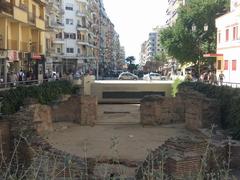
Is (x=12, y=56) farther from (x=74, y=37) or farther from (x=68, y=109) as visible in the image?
(x=74, y=37)

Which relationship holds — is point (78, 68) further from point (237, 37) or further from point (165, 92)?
point (237, 37)

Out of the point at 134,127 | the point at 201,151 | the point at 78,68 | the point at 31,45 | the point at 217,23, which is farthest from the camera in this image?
the point at 78,68

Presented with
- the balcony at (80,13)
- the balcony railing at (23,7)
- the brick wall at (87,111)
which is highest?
the balcony at (80,13)

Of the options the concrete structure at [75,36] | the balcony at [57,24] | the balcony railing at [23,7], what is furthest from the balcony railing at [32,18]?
the concrete structure at [75,36]

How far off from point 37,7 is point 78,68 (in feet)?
133

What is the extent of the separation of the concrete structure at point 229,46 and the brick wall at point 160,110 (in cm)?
863

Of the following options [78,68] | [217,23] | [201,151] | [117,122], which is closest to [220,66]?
[217,23]

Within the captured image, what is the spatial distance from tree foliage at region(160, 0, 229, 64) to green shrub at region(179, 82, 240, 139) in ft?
95.8

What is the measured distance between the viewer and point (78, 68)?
9450cm

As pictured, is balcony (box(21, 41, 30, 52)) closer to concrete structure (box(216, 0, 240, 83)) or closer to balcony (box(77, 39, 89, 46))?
concrete structure (box(216, 0, 240, 83))

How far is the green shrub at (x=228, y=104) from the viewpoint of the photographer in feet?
76.5

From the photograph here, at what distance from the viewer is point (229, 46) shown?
→ 48.0m

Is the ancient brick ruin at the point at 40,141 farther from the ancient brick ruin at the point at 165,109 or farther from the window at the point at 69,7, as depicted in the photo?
the window at the point at 69,7

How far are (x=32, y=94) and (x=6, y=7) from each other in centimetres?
1236
